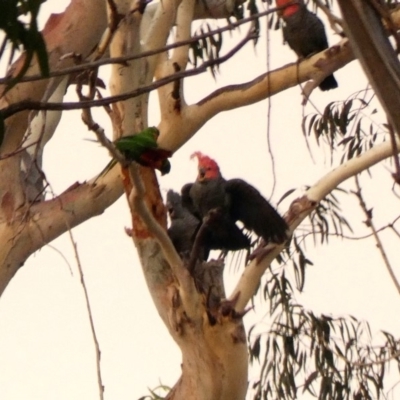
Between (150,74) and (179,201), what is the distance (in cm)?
42

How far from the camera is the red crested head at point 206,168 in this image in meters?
2.49

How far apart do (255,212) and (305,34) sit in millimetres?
742

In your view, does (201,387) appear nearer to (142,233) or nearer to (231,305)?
(231,305)

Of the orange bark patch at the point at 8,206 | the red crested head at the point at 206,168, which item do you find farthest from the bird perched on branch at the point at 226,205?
the orange bark patch at the point at 8,206

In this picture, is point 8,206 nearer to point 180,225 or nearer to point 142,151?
point 180,225

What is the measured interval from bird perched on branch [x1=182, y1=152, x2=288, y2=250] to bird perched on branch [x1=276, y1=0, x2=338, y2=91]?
1.78ft

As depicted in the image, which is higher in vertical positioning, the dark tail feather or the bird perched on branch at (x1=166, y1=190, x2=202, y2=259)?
the dark tail feather

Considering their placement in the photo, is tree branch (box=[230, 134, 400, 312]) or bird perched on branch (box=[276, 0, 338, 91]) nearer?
tree branch (box=[230, 134, 400, 312])

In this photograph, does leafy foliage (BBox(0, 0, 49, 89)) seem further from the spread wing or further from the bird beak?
the bird beak

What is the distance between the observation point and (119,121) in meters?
2.20

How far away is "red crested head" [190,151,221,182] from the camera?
8.16 ft

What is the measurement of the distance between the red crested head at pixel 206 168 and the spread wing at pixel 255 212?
0.05 metres

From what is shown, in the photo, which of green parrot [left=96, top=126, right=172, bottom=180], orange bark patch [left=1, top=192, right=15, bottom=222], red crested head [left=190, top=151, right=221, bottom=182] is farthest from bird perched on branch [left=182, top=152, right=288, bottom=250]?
green parrot [left=96, top=126, right=172, bottom=180]

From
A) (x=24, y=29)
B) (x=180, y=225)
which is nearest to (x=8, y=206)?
(x=180, y=225)
